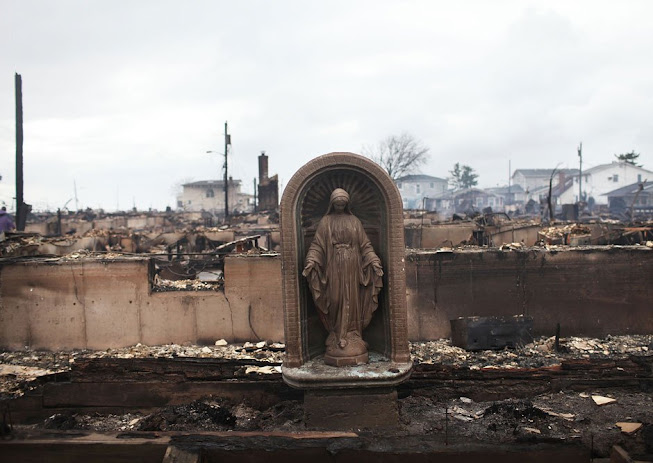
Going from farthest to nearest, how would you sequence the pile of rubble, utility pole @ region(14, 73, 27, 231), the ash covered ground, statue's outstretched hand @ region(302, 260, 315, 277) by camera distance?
utility pole @ region(14, 73, 27, 231) → the pile of rubble → statue's outstretched hand @ region(302, 260, 315, 277) → the ash covered ground

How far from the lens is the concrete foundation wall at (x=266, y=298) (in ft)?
29.3

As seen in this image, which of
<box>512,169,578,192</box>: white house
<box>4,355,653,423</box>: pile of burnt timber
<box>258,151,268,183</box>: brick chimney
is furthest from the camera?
<box>512,169,578,192</box>: white house

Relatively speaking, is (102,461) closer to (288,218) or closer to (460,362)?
(288,218)

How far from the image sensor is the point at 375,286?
5.65 metres

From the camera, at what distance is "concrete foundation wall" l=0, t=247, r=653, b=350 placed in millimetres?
8945

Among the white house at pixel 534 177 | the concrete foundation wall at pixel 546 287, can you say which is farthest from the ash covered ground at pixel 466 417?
the white house at pixel 534 177

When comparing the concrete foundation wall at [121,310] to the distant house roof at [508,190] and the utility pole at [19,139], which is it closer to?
the utility pole at [19,139]

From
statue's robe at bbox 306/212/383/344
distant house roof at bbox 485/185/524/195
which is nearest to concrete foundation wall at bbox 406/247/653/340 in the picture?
statue's robe at bbox 306/212/383/344

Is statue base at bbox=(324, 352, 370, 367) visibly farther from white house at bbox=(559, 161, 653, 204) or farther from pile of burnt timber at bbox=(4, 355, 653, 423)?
white house at bbox=(559, 161, 653, 204)

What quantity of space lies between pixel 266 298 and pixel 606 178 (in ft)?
205

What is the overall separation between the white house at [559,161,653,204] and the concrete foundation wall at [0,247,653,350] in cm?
5523

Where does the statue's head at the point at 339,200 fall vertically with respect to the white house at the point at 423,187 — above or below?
below

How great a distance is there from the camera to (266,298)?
9.18 meters

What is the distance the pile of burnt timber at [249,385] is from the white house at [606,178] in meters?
58.8
